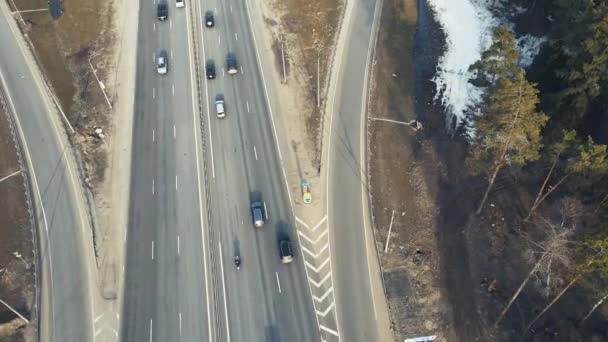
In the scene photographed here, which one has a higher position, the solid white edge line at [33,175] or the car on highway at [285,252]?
the solid white edge line at [33,175]

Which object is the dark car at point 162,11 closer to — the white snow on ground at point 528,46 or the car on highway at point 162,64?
the car on highway at point 162,64

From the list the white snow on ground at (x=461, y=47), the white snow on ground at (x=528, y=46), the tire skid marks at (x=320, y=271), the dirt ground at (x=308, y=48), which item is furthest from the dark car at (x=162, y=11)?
the white snow on ground at (x=528, y=46)

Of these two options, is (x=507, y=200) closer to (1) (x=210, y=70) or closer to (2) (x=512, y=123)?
(2) (x=512, y=123)

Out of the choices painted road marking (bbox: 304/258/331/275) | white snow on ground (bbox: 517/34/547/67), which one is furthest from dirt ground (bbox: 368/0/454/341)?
white snow on ground (bbox: 517/34/547/67)

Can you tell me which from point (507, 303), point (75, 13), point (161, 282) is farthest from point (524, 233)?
point (75, 13)

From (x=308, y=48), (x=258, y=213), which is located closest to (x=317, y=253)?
(x=258, y=213)

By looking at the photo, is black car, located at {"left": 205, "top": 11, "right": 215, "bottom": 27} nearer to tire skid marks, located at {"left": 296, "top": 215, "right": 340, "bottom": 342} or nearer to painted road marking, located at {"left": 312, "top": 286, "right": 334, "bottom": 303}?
tire skid marks, located at {"left": 296, "top": 215, "right": 340, "bottom": 342}
